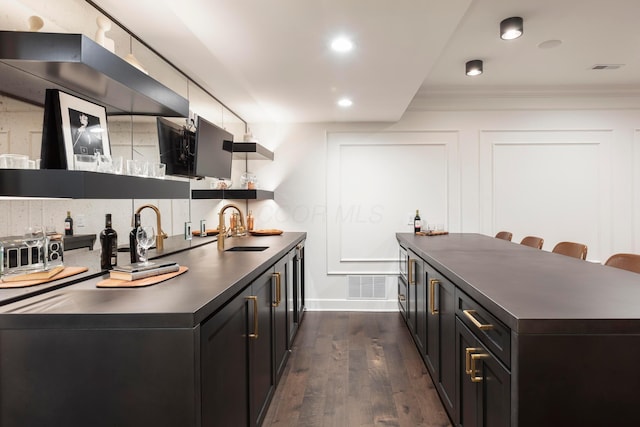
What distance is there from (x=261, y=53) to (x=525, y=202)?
11.9 feet

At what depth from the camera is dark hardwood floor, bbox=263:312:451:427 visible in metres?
2.26

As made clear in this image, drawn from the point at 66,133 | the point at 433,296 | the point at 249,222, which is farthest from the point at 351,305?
the point at 66,133

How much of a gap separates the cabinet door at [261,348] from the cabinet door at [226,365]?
70 millimetres

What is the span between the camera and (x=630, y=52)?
3387 millimetres

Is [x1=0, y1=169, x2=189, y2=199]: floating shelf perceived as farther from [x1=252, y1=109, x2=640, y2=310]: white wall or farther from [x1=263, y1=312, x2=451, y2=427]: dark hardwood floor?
[x1=252, y1=109, x2=640, y2=310]: white wall

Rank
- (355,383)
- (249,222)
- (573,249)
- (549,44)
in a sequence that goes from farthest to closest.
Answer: (249,222) → (549,44) → (573,249) → (355,383)

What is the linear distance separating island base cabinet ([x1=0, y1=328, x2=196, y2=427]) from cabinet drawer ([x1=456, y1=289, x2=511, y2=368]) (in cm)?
100

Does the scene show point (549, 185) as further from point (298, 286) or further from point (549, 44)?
point (298, 286)

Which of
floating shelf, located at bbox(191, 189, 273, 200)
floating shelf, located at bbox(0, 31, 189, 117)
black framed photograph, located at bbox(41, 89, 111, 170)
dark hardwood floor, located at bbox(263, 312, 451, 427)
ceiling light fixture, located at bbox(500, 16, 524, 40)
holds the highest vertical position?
ceiling light fixture, located at bbox(500, 16, 524, 40)

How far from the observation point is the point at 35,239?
1480 millimetres

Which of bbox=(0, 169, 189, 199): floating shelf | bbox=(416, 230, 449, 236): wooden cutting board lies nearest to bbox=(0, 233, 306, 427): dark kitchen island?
bbox=(0, 169, 189, 199): floating shelf

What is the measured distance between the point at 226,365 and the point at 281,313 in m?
1.26

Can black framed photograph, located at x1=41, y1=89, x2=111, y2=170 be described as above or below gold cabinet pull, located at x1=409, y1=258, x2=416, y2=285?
above

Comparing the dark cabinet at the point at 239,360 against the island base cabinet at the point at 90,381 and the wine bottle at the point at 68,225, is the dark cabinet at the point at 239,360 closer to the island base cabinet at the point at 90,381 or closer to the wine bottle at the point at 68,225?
the island base cabinet at the point at 90,381
